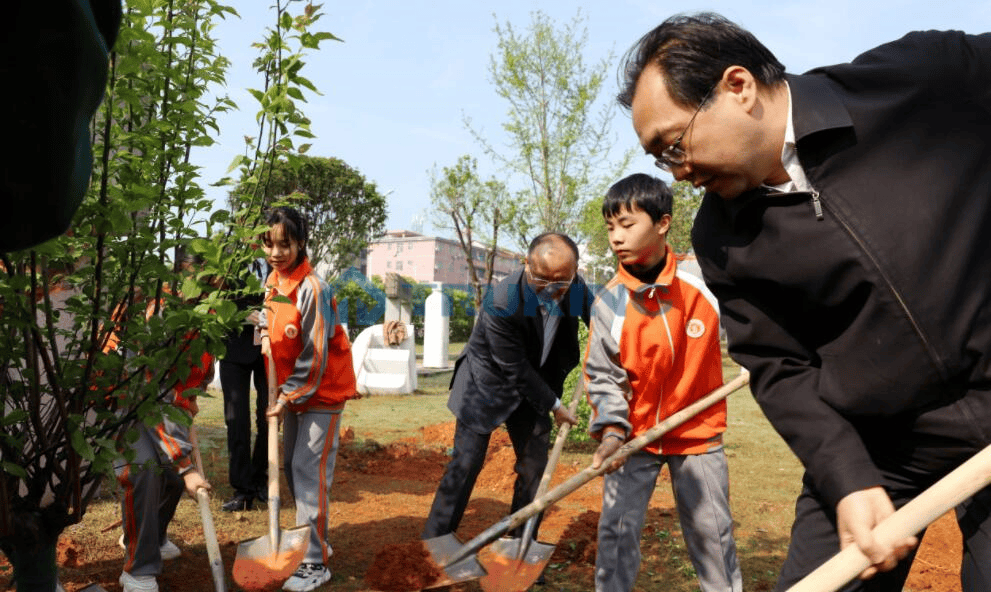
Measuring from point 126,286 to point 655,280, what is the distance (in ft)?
7.71

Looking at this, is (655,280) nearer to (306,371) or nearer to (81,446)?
(306,371)

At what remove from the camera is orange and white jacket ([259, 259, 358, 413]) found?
4.46 m

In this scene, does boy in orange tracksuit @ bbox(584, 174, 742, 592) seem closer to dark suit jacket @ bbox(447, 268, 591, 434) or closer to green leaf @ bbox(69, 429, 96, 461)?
dark suit jacket @ bbox(447, 268, 591, 434)

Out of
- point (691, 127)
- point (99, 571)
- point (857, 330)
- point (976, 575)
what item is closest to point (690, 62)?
point (691, 127)

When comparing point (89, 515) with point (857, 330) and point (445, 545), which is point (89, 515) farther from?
point (857, 330)

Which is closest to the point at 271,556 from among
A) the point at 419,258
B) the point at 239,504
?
the point at 239,504

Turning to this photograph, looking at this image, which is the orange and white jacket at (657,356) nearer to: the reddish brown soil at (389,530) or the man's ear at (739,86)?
the reddish brown soil at (389,530)

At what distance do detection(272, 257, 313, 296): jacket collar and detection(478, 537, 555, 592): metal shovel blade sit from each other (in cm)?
191

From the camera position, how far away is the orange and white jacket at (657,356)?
12.0ft

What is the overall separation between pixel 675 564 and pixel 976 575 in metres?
2.90

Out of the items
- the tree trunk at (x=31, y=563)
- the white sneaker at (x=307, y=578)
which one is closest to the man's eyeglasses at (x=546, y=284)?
the white sneaker at (x=307, y=578)

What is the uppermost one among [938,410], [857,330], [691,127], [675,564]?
[691,127]

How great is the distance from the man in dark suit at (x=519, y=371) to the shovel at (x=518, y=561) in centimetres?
34

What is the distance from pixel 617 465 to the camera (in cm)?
357
